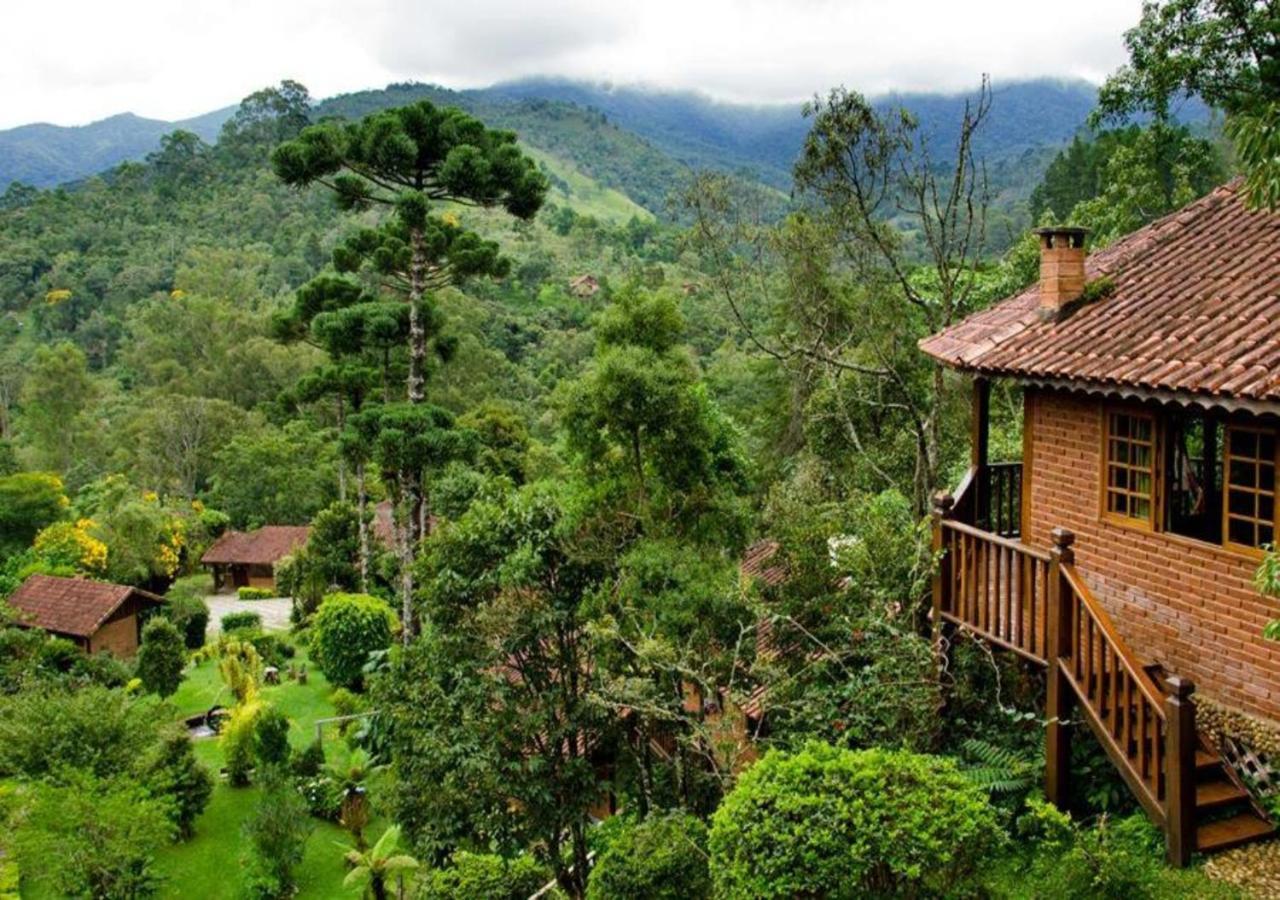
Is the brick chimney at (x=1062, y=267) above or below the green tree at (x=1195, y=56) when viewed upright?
below

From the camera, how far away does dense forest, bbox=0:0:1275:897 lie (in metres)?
7.64

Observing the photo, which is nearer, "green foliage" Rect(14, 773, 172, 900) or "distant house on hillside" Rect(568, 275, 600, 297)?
"green foliage" Rect(14, 773, 172, 900)

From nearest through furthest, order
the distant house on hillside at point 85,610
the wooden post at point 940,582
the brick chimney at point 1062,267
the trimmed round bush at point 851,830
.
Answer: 1. the trimmed round bush at point 851,830
2. the brick chimney at point 1062,267
3. the wooden post at point 940,582
4. the distant house on hillside at point 85,610

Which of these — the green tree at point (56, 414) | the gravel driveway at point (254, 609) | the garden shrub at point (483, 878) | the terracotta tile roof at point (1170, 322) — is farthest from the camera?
the green tree at point (56, 414)

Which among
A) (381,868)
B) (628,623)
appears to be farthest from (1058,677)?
(381,868)

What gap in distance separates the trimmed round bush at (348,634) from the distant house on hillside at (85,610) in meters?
7.85

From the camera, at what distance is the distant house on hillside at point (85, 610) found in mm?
27594

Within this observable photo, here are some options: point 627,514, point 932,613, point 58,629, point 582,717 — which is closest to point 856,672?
point 932,613

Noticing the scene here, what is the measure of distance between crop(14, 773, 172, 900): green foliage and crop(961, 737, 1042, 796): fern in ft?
35.7

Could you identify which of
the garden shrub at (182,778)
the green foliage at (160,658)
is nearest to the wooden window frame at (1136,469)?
the garden shrub at (182,778)

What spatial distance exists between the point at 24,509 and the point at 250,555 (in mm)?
7785

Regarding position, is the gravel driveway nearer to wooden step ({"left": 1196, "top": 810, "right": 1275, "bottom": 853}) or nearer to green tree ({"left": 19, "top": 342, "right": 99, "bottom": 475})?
green tree ({"left": 19, "top": 342, "right": 99, "bottom": 475})

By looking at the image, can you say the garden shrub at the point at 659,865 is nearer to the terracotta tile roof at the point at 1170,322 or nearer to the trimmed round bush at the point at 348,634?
the terracotta tile roof at the point at 1170,322

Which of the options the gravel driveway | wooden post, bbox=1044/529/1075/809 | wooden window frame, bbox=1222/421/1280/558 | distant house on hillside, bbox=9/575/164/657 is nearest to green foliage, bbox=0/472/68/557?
the gravel driveway
